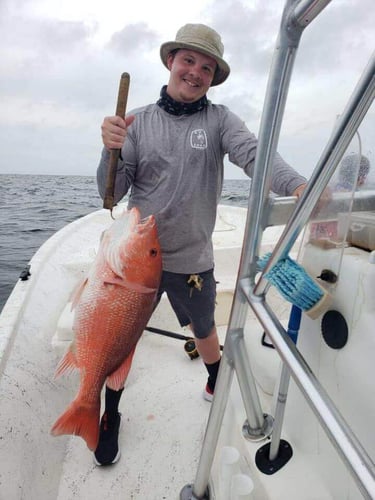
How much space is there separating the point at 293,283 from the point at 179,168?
1003 millimetres

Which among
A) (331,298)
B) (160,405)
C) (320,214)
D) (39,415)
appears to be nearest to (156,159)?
(320,214)

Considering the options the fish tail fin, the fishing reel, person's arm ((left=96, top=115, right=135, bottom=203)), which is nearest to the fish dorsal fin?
the fish tail fin

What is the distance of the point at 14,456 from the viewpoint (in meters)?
1.38

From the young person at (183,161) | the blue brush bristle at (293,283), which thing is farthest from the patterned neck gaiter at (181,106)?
the blue brush bristle at (293,283)

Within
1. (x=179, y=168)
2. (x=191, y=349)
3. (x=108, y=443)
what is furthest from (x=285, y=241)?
(x=191, y=349)

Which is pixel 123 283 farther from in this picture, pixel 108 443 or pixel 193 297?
pixel 108 443

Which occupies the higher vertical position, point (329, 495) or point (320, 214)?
point (320, 214)

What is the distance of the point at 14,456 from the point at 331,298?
141 cm

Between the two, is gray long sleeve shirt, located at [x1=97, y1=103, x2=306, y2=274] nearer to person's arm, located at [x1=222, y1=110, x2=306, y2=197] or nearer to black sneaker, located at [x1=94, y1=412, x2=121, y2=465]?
person's arm, located at [x1=222, y1=110, x2=306, y2=197]

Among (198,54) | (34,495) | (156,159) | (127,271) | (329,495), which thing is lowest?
(34,495)

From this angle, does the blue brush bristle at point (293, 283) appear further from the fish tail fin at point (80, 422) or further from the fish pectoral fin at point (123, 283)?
the fish tail fin at point (80, 422)

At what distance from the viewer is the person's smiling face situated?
1585mm

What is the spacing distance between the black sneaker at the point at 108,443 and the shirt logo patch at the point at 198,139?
1501 millimetres

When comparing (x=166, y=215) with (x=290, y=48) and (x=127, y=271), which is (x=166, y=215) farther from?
(x=290, y=48)
